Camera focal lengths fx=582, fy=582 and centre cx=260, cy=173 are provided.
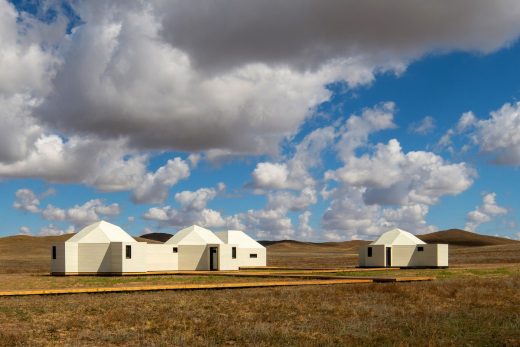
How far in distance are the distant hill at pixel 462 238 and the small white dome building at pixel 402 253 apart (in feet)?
374

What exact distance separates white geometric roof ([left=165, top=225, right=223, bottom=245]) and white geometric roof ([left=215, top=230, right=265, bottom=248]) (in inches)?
223

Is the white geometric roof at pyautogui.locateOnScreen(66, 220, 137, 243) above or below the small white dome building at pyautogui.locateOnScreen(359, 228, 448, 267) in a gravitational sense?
above

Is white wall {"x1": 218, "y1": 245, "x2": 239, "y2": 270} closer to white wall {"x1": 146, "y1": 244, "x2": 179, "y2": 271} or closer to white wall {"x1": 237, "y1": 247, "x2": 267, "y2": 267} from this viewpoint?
white wall {"x1": 146, "y1": 244, "x2": 179, "y2": 271}

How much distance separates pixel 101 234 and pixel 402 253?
90.8ft

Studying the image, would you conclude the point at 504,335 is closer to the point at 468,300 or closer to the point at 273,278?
the point at 468,300

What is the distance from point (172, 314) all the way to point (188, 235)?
1363 inches

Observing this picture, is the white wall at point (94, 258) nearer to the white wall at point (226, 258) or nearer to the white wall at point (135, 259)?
the white wall at point (135, 259)

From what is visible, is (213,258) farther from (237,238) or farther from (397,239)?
(397,239)

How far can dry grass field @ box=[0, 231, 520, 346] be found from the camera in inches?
523

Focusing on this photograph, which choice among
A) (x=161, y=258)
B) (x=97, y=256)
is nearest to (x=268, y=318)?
(x=97, y=256)

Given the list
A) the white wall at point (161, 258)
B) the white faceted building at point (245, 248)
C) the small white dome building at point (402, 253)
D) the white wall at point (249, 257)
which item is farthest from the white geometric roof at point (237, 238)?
the small white dome building at point (402, 253)

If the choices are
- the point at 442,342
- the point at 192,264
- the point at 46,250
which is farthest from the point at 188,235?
the point at 46,250

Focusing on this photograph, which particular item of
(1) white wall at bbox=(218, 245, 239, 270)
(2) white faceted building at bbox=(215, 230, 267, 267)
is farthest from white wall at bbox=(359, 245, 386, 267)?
(1) white wall at bbox=(218, 245, 239, 270)

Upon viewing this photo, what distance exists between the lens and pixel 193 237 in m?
50.9
